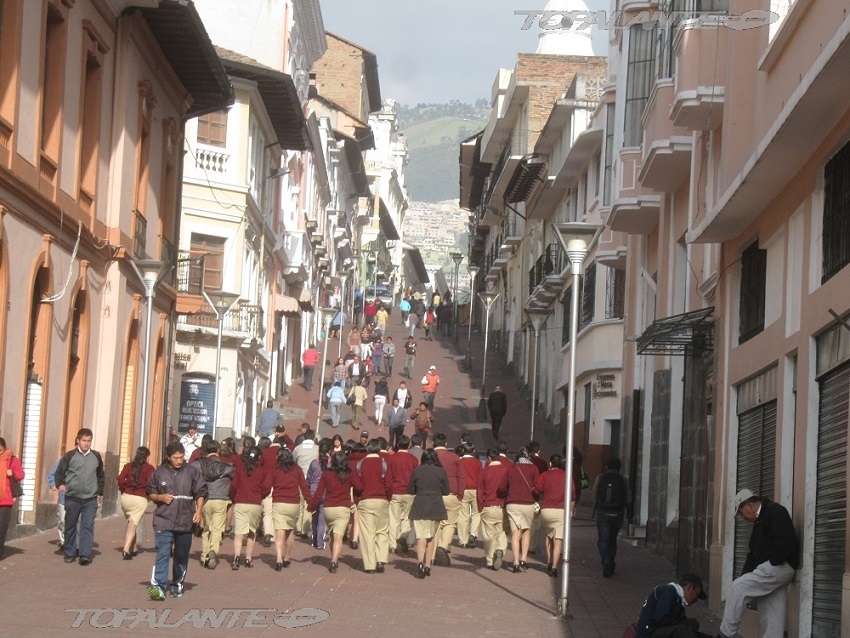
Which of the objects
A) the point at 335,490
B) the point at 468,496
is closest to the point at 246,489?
the point at 335,490

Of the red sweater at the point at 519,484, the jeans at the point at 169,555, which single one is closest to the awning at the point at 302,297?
the red sweater at the point at 519,484

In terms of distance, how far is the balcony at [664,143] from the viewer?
23.6 meters

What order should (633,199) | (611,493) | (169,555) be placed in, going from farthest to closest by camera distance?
(633,199) < (611,493) < (169,555)

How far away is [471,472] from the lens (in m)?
25.2

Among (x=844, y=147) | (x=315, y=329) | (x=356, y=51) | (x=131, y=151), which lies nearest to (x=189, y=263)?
(x=131, y=151)

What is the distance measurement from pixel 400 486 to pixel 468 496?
3.24 metres

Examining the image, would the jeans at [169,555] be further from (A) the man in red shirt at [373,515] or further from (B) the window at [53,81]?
(B) the window at [53,81]

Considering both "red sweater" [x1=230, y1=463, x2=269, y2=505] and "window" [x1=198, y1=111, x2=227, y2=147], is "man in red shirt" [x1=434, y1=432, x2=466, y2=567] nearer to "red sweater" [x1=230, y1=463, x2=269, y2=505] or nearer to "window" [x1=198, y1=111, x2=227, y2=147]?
"red sweater" [x1=230, y1=463, x2=269, y2=505]

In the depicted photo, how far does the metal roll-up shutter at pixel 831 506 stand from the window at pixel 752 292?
3551 mm

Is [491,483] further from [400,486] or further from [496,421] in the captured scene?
[496,421]

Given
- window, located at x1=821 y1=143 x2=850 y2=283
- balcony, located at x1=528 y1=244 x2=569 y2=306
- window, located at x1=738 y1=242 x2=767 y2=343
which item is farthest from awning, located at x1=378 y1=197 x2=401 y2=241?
window, located at x1=821 y1=143 x2=850 y2=283

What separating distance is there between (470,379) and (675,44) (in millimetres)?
36556

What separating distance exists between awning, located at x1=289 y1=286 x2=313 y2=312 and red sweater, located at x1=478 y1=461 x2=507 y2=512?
106 ft

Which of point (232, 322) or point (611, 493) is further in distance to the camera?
point (232, 322)
